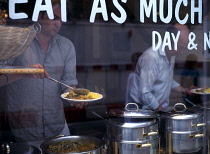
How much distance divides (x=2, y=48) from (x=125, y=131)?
36.5 inches

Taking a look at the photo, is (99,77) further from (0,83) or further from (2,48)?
(2,48)

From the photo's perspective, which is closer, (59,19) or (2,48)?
(2,48)

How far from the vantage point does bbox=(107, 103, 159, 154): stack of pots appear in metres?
2.11

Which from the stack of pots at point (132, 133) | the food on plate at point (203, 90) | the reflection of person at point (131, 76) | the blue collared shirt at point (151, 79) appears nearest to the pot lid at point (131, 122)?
the stack of pots at point (132, 133)

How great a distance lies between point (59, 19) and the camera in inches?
87.9

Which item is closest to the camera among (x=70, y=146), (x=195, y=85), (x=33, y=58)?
(x=70, y=146)

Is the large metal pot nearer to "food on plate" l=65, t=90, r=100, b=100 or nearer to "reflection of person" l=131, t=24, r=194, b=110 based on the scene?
"food on plate" l=65, t=90, r=100, b=100

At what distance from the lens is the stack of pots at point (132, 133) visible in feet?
6.92

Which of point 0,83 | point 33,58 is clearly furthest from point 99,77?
point 0,83

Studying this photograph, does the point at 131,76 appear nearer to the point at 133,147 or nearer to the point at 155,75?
the point at 155,75

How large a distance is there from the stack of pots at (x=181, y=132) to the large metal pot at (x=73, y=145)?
57 centimetres

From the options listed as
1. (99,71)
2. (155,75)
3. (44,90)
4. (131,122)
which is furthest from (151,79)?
(44,90)

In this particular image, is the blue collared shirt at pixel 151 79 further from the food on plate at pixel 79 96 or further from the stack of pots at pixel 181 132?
the food on plate at pixel 79 96

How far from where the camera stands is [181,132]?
2346mm
